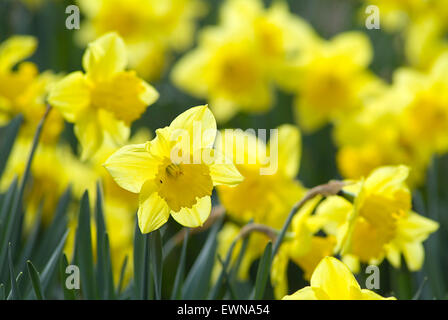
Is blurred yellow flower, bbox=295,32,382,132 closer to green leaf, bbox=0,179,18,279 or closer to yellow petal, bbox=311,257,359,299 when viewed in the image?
green leaf, bbox=0,179,18,279

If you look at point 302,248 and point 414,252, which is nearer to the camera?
point 302,248

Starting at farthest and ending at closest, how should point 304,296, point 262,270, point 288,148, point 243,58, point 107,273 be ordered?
1. point 243,58
2. point 288,148
3. point 107,273
4. point 262,270
5. point 304,296

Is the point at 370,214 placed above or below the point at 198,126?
below

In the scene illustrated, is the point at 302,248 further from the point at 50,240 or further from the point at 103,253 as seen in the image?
the point at 50,240

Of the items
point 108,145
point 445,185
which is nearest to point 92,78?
point 108,145

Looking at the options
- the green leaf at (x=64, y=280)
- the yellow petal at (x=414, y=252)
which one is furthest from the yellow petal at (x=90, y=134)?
the yellow petal at (x=414, y=252)

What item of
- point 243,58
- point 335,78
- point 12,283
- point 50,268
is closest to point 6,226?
point 50,268
